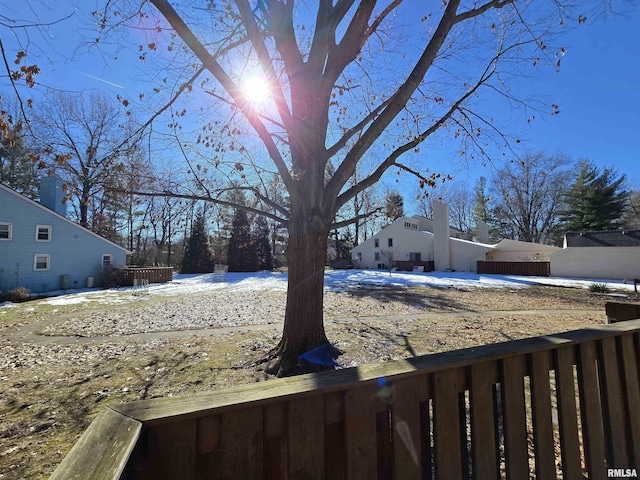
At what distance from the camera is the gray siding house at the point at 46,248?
1712 cm

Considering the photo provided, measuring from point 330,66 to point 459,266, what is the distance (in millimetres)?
31740

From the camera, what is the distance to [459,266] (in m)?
32.7

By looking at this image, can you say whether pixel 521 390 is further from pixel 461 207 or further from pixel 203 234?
pixel 461 207

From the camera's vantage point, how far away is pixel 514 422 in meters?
1.73

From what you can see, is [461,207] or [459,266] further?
[461,207]

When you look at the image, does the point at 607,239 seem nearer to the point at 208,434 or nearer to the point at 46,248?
the point at 208,434

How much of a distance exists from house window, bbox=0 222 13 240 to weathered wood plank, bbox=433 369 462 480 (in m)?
23.6

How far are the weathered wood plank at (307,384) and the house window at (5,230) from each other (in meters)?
23.0

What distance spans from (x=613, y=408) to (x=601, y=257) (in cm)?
2971

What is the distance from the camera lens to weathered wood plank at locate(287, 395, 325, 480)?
1.27 meters

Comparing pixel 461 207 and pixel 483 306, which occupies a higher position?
pixel 461 207

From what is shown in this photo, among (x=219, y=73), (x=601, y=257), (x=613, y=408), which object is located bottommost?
(x=613, y=408)

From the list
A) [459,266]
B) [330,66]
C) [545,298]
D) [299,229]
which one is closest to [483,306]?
[545,298]

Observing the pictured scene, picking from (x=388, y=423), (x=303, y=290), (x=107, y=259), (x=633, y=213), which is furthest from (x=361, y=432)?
(x=633, y=213)
